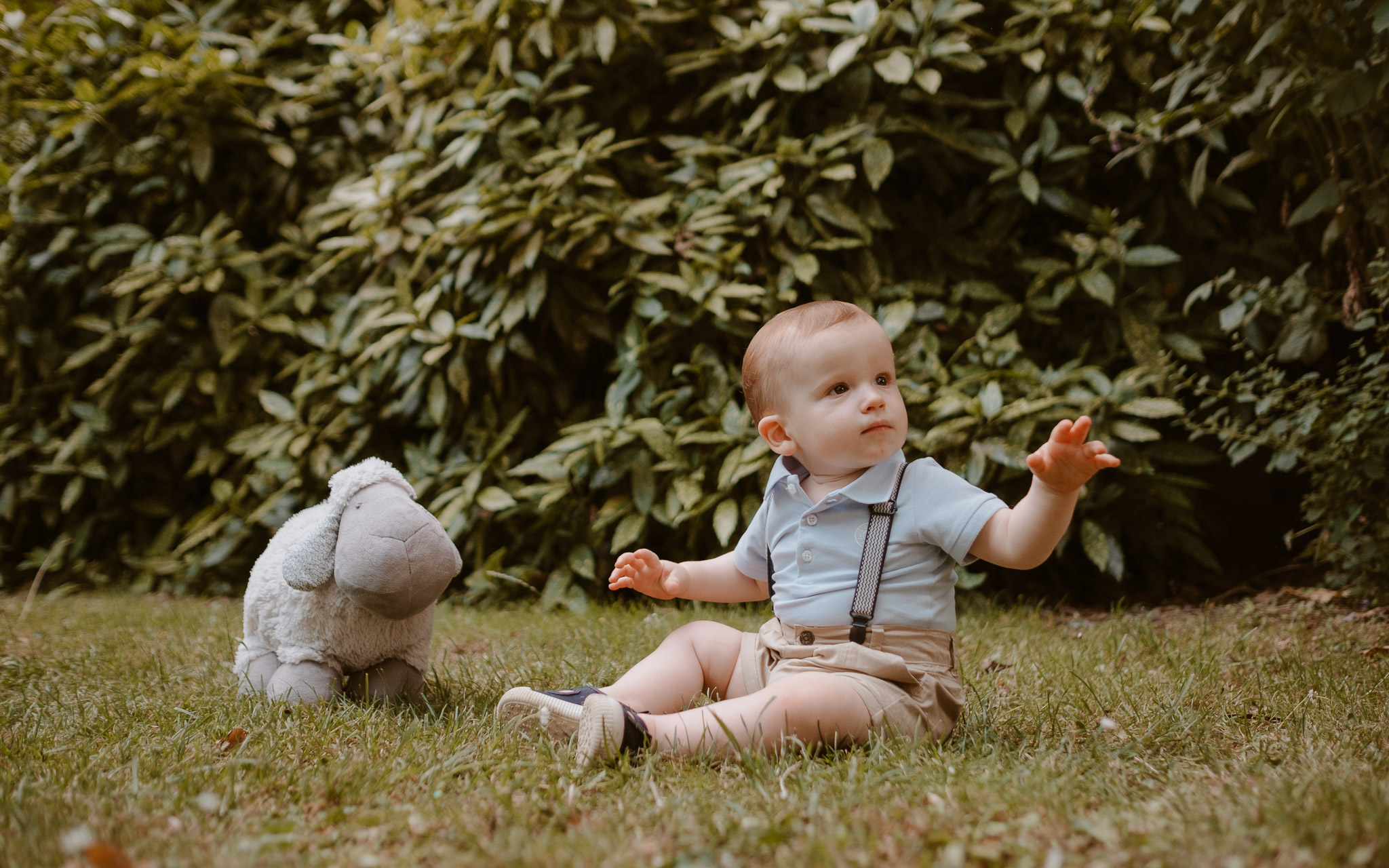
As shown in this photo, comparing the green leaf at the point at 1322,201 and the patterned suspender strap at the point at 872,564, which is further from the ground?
the green leaf at the point at 1322,201

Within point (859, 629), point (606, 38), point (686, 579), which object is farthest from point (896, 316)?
point (859, 629)

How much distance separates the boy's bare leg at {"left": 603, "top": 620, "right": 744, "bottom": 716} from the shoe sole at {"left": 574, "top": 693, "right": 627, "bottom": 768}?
0.24 meters

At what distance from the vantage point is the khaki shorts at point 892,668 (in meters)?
1.86

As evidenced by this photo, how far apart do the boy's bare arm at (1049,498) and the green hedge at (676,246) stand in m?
1.56

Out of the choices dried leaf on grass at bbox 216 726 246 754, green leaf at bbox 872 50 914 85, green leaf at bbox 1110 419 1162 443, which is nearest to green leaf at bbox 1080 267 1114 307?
green leaf at bbox 1110 419 1162 443

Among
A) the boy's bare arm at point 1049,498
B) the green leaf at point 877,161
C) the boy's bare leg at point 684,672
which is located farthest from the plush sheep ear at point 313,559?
the green leaf at point 877,161

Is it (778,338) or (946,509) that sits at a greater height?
(778,338)

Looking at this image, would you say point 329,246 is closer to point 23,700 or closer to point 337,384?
point 337,384

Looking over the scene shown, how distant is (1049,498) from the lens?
1.72 metres

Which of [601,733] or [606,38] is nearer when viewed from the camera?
[601,733]

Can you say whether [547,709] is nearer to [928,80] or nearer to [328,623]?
[328,623]

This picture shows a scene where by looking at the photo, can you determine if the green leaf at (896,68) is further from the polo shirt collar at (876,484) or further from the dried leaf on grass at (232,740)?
the dried leaf on grass at (232,740)

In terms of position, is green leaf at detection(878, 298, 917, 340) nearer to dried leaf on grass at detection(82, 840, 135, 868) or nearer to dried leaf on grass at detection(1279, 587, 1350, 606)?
dried leaf on grass at detection(1279, 587, 1350, 606)

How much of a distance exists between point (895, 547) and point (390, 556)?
1023 millimetres
